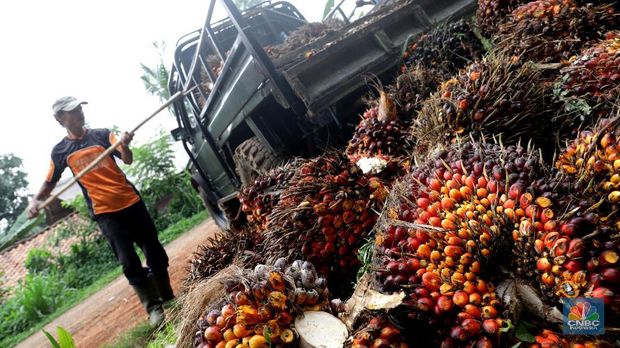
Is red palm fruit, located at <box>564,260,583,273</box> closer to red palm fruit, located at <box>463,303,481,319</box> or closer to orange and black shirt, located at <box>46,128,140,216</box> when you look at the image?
red palm fruit, located at <box>463,303,481,319</box>

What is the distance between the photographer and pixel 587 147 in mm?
1345

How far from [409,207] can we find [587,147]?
0.67 m

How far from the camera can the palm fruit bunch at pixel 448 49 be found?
9.26 feet

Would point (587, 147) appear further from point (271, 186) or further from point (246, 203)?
point (246, 203)

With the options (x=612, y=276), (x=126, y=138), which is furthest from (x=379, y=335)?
(x=126, y=138)

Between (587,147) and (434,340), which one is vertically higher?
(587,147)

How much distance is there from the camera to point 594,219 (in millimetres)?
1042

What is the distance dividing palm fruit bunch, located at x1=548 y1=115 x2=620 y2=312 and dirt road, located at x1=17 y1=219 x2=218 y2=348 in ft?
12.4

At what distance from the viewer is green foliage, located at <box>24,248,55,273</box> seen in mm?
13188

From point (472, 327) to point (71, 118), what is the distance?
4.27 m

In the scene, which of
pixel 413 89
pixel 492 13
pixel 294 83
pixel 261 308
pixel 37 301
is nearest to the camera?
pixel 261 308

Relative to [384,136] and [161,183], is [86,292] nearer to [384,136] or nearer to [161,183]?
[161,183]

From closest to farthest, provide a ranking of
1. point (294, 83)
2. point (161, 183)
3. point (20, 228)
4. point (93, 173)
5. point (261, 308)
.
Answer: point (261, 308) < point (294, 83) < point (93, 173) < point (20, 228) < point (161, 183)

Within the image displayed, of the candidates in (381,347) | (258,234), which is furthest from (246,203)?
(381,347)
